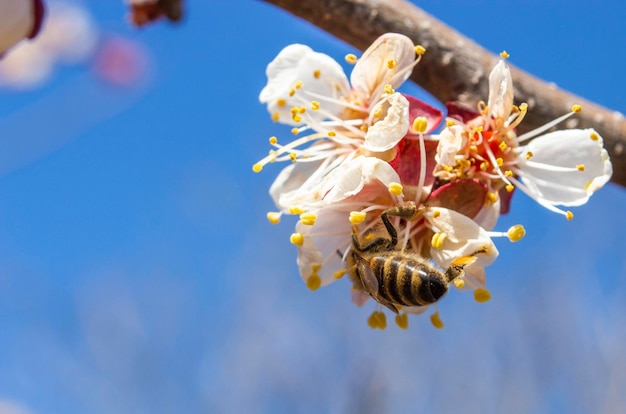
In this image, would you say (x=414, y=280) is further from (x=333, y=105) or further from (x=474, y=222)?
(x=333, y=105)

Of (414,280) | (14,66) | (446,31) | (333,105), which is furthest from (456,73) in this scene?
(14,66)

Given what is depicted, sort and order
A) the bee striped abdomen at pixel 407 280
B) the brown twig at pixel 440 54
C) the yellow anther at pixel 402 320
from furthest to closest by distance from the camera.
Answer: the brown twig at pixel 440 54, the yellow anther at pixel 402 320, the bee striped abdomen at pixel 407 280

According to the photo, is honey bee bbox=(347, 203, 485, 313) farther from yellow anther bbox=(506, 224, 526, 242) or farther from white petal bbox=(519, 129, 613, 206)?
white petal bbox=(519, 129, 613, 206)

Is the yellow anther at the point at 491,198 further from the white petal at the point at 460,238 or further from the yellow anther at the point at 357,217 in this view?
the yellow anther at the point at 357,217

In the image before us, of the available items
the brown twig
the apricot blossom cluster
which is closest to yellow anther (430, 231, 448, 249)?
the apricot blossom cluster

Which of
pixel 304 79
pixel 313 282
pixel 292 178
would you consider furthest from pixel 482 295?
pixel 304 79

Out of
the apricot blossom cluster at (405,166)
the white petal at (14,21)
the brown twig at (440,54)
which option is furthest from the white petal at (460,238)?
the white petal at (14,21)

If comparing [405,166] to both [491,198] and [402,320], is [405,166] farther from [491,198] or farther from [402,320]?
[402,320]
